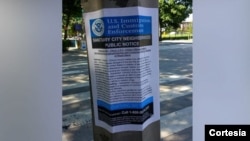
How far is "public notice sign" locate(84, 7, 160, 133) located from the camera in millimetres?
2000

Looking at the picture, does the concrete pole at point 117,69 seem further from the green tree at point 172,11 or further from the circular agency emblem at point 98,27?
the green tree at point 172,11

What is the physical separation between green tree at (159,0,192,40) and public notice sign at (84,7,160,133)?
328 mm

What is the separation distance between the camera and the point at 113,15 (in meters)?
1.99

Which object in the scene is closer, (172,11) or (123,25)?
(123,25)

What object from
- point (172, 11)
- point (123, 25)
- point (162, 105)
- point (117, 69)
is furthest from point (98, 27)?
point (162, 105)

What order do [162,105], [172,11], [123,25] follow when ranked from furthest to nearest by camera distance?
[162,105] < [172,11] < [123,25]

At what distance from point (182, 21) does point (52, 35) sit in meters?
1.18

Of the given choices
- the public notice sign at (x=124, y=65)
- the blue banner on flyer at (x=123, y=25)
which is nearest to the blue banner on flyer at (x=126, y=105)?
the public notice sign at (x=124, y=65)

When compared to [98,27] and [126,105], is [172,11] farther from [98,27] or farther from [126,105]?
[126,105]

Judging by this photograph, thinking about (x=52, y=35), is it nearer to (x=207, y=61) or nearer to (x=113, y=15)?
(x=113, y=15)

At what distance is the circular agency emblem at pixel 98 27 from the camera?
2025 mm

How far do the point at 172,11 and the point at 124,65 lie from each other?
863 millimetres

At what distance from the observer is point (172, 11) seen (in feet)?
8.54

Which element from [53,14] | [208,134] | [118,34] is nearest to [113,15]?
[118,34]
